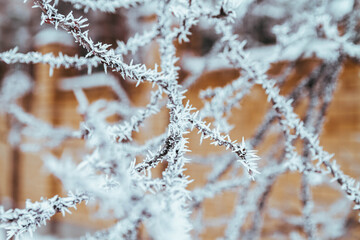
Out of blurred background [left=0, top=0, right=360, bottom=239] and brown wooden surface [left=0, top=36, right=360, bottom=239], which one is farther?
brown wooden surface [left=0, top=36, right=360, bottom=239]

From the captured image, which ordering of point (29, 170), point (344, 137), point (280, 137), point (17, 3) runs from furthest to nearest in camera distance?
point (29, 170), point (17, 3), point (344, 137), point (280, 137)

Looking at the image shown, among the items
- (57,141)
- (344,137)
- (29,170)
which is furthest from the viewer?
(29,170)

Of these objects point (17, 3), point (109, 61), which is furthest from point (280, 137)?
point (17, 3)

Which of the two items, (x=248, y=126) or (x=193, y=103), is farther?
Result: (x=193, y=103)

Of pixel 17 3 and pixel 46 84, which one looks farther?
pixel 46 84

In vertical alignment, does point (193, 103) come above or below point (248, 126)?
above

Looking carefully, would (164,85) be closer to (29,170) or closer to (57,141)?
(57,141)

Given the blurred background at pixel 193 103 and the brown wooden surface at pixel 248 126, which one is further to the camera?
the brown wooden surface at pixel 248 126

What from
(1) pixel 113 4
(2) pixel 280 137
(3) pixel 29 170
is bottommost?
(1) pixel 113 4
